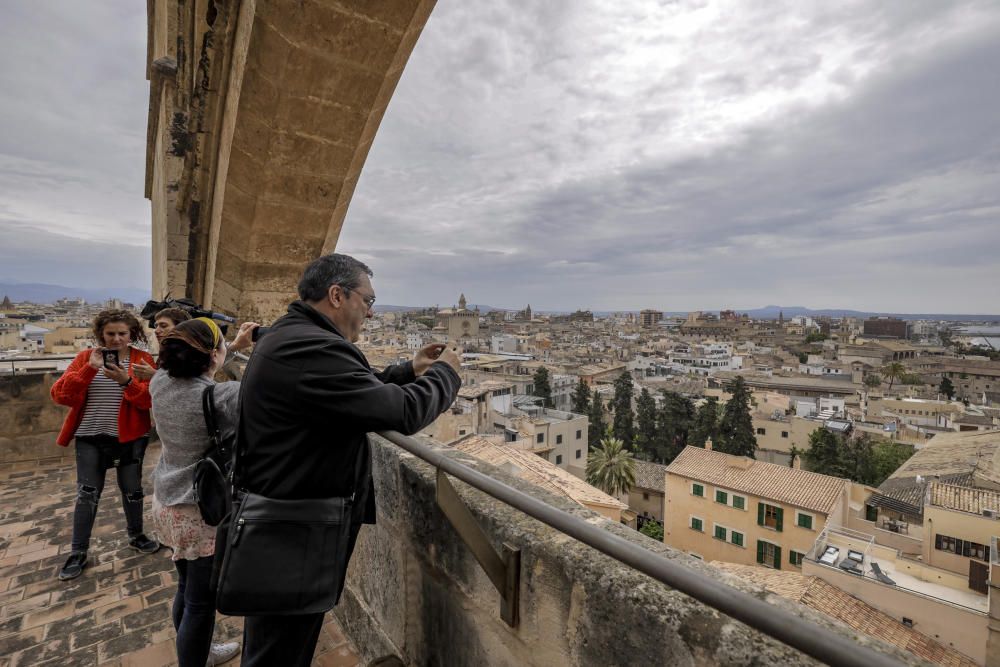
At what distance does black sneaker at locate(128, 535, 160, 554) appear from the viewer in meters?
2.94

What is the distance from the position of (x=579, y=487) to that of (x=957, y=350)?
353 feet

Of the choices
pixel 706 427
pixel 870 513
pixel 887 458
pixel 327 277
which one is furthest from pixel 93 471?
pixel 887 458

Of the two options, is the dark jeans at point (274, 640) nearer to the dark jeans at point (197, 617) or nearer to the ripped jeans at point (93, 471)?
the dark jeans at point (197, 617)

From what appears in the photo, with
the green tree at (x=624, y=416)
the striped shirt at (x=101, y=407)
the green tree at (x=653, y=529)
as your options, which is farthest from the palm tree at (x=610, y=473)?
the striped shirt at (x=101, y=407)

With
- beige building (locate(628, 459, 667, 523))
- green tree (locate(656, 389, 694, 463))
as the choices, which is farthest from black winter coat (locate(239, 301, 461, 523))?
green tree (locate(656, 389, 694, 463))

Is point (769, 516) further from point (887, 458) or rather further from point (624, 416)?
point (624, 416)

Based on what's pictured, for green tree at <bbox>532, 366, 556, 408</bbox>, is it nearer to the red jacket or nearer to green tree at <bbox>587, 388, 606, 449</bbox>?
green tree at <bbox>587, 388, 606, 449</bbox>

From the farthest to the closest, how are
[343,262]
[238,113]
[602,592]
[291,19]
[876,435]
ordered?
1. [876,435]
2. [238,113]
3. [291,19]
4. [343,262]
5. [602,592]

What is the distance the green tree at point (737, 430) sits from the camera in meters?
33.3

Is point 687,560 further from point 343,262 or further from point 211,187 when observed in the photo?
point 211,187

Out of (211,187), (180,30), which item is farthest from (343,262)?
(180,30)

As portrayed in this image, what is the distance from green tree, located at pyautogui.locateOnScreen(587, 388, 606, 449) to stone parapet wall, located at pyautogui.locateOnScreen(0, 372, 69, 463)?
114ft

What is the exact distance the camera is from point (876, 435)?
34.2m

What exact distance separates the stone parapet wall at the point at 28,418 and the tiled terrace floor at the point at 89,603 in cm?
138
